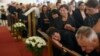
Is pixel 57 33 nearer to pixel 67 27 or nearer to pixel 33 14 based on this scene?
pixel 67 27

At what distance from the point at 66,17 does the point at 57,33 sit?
828 mm

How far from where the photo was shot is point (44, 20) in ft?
26.1

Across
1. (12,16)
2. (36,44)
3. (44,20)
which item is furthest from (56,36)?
(12,16)

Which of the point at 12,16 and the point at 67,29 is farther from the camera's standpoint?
the point at 12,16

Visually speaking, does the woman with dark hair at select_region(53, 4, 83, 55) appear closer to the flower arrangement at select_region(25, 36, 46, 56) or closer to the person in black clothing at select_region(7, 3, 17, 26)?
the flower arrangement at select_region(25, 36, 46, 56)

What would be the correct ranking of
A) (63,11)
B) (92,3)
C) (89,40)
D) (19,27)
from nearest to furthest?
1. (89,40)
2. (92,3)
3. (63,11)
4. (19,27)

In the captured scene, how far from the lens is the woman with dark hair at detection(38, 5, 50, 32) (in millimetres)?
7652

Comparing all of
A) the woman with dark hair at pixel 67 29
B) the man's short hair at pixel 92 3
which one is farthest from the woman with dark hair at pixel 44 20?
the man's short hair at pixel 92 3

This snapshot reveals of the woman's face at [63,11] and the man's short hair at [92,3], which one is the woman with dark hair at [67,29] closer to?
the woman's face at [63,11]

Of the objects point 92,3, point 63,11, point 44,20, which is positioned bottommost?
point 44,20

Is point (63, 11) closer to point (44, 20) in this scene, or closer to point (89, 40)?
point (89, 40)

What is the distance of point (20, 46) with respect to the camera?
8.47 meters

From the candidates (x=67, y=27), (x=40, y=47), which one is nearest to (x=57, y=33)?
(x=67, y=27)

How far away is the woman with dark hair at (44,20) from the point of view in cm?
765
